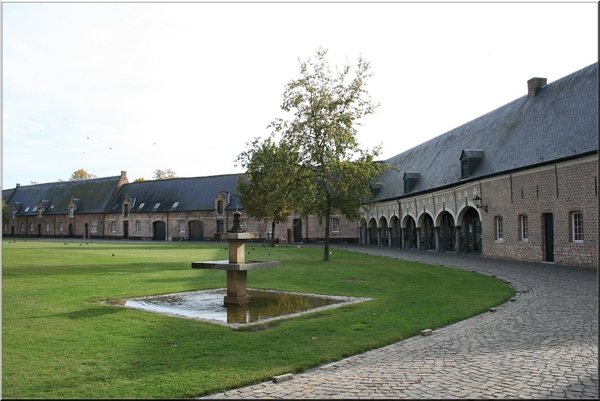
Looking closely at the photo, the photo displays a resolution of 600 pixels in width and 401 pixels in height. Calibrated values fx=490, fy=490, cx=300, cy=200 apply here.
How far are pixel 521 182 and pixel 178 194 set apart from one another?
47635 mm

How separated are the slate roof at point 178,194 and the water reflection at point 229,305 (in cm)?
4512

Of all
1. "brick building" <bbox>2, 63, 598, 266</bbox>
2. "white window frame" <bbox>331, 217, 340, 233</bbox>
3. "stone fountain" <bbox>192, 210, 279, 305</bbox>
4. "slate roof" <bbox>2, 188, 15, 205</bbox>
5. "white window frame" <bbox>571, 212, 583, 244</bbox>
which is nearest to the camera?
"stone fountain" <bbox>192, 210, 279, 305</bbox>

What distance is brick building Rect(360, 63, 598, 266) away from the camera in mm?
20703

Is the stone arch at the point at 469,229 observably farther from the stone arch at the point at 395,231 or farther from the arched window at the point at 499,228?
the stone arch at the point at 395,231

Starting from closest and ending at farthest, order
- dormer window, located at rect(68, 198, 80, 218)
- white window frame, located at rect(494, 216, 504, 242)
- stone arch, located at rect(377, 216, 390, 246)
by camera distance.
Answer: white window frame, located at rect(494, 216, 504, 242) → stone arch, located at rect(377, 216, 390, 246) → dormer window, located at rect(68, 198, 80, 218)

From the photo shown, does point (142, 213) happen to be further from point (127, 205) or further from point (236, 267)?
point (236, 267)

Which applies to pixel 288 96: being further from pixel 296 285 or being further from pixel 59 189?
pixel 59 189

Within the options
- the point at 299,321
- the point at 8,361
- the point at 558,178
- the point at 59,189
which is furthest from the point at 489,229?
the point at 59,189

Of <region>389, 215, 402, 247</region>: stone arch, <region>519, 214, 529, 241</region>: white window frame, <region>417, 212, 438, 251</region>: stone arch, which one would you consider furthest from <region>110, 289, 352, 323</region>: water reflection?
<region>389, 215, 402, 247</region>: stone arch

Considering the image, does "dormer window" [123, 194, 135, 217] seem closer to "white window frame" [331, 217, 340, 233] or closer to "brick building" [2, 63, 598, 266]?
"brick building" [2, 63, 598, 266]

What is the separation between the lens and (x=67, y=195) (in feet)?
240

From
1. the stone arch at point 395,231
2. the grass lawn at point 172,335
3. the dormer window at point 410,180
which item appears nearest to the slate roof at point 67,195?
the stone arch at point 395,231

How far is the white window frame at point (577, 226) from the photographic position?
68.3ft

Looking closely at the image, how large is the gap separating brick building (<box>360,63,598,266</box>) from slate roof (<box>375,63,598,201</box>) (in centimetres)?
6
